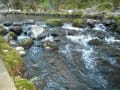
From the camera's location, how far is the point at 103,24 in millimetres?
24469

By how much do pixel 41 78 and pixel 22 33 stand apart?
1073 cm

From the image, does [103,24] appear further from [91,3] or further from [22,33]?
[91,3]

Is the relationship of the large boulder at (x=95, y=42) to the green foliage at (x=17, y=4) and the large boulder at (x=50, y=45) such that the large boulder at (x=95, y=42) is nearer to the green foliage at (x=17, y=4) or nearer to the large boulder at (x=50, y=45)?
the large boulder at (x=50, y=45)

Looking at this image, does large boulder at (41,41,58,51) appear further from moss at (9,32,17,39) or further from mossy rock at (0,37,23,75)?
mossy rock at (0,37,23,75)

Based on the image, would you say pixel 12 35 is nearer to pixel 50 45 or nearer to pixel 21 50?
pixel 50 45

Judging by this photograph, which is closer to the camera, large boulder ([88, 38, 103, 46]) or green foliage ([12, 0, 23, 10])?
→ large boulder ([88, 38, 103, 46])

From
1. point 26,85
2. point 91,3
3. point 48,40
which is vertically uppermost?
point 26,85

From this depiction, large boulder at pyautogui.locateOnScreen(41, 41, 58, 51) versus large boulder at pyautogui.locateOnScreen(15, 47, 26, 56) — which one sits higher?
large boulder at pyautogui.locateOnScreen(15, 47, 26, 56)

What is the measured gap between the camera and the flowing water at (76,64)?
1040 centimetres

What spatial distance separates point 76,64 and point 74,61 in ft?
1.77

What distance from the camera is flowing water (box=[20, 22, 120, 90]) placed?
1040 centimetres

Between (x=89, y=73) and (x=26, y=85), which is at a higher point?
(x=26, y=85)

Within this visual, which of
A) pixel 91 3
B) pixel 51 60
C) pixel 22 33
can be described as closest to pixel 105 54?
pixel 51 60

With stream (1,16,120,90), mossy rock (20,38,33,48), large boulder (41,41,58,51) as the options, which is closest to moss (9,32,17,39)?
stream (1,16,120,90)
